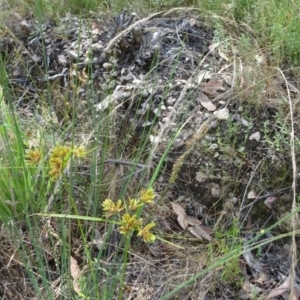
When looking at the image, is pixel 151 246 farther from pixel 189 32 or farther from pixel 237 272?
pixel 189 32

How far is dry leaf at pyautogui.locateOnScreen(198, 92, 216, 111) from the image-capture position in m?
2.09

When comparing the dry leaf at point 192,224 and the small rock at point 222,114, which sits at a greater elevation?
the small rock at point 222,114

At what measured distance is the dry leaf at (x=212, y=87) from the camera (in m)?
2.15

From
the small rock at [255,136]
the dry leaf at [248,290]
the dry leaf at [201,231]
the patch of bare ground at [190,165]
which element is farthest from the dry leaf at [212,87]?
the dry leaf at [248,290]

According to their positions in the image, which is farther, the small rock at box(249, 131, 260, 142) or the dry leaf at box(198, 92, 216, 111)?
the dry leaf at box(198, 92, 216, 111)

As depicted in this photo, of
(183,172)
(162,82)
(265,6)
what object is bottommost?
(183,172)

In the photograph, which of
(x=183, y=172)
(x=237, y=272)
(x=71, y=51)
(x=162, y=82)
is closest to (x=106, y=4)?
(x=71, y=51)

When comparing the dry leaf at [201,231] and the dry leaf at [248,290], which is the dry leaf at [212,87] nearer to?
the dry leaf at [201,231]

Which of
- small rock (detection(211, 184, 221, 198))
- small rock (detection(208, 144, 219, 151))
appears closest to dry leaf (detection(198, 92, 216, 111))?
small rock (detection(208, 144, 219, 151))

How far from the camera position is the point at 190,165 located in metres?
1.96

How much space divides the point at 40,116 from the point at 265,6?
1.07 m

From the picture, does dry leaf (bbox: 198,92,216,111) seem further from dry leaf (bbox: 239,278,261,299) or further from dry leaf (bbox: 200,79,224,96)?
dry leaf (bbox: 239,278,261,299)

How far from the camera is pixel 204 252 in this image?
1.78 m

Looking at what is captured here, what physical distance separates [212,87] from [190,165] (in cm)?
38
